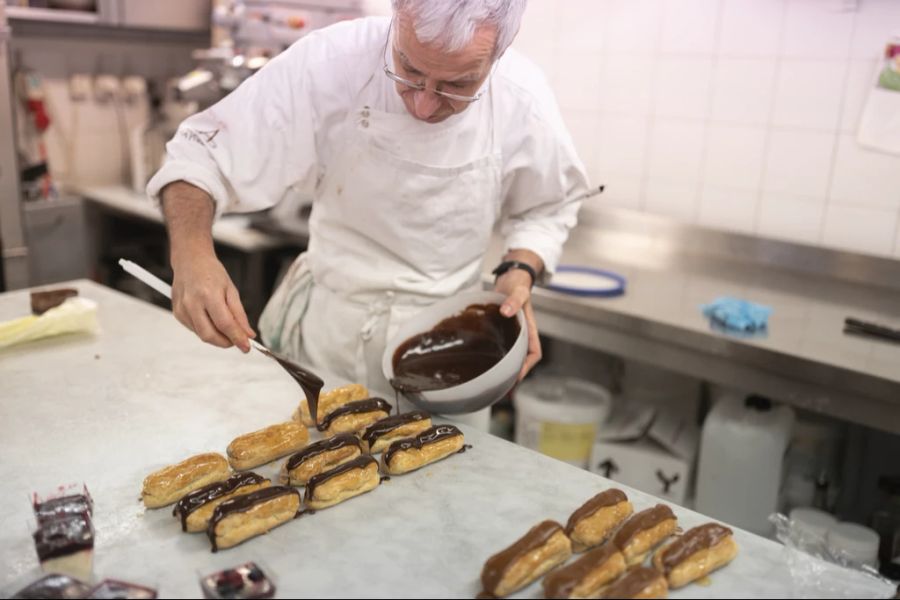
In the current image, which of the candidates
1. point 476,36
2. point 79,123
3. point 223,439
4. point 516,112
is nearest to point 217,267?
point 223,439

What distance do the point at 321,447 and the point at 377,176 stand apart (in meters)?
0.71

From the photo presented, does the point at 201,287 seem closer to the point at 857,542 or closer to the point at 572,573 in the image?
the point at 572,573

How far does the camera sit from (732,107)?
9.71 ft

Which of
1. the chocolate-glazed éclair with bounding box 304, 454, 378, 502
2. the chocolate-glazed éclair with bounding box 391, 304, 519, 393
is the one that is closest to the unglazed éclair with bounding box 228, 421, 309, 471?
the chocolate-glazed éclair with bounding box 304, 454, 378, 502

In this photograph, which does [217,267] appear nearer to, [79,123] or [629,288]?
[629,288]

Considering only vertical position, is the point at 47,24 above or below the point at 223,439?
above

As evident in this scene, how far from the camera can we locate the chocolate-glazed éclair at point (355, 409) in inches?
59.7

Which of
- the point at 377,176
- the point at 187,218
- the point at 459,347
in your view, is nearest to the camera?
the point at 187,218

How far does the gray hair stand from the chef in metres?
0.01

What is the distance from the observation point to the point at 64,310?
1.96m

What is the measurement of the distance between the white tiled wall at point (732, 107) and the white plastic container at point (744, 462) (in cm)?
74

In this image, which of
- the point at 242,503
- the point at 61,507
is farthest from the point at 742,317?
the point at 61,507

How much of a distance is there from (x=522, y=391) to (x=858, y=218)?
136cm

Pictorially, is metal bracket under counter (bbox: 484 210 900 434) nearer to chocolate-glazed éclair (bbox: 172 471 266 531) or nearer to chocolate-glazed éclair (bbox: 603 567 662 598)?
chocolate-glazed éclair (bbox: 603 567 662 598)
